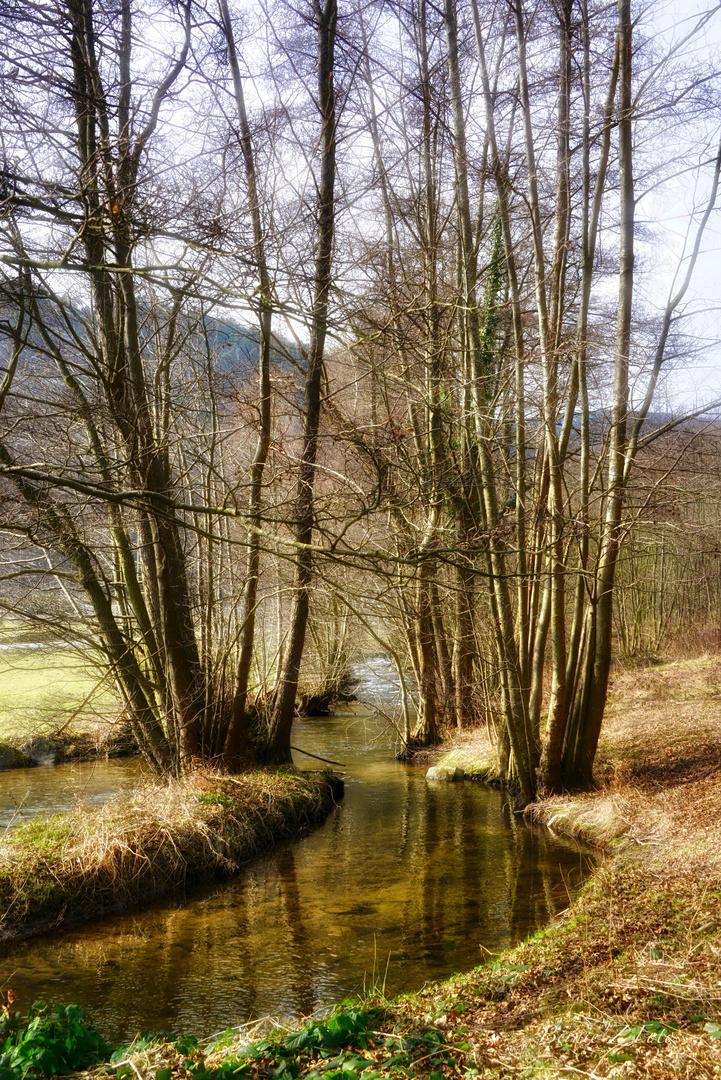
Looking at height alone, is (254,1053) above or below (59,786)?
above

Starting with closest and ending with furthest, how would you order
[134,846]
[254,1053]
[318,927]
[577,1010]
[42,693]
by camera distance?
[254,1053], [577,1010], [318,927], [134,846], [42,693]

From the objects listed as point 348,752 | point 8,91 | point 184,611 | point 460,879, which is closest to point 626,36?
point 8,91

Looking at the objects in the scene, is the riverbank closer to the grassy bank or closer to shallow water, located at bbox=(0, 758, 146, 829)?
the grassy bank

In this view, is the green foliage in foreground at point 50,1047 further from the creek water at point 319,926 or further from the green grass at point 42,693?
the green grass at point 42,693

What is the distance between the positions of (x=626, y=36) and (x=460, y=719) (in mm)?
11128

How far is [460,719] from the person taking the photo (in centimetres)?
1538

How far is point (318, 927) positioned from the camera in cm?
720

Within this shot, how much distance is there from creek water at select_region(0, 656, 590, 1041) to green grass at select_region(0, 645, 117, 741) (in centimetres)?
154

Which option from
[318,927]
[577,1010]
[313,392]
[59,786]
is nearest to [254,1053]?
[577,1010]

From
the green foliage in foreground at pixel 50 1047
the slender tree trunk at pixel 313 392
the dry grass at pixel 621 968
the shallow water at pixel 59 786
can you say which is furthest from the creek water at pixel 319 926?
the slender tree trunk at pixel 313 392

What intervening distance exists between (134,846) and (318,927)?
212 centimetres

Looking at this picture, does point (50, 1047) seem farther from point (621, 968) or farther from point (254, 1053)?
point (621, 968)

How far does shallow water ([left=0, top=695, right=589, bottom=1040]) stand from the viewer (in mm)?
5867

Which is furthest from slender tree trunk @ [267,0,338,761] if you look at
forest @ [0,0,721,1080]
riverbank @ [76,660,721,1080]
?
riverbank @ [76,660,721,1080]
